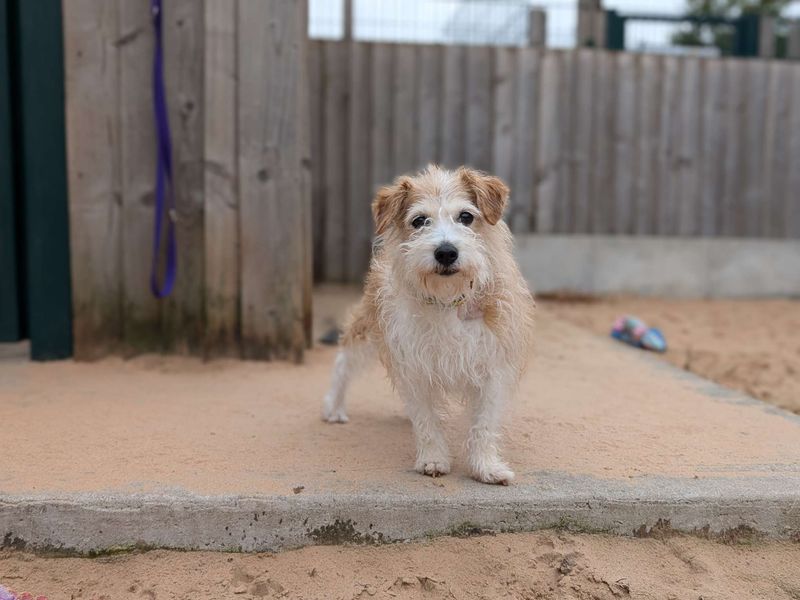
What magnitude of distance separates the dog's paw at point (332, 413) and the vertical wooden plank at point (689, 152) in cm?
638

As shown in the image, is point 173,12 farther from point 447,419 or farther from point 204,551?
point 204,551

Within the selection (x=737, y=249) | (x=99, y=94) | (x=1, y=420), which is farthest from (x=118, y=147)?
(x=737, y=249)

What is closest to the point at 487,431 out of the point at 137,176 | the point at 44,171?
the point at 137,176

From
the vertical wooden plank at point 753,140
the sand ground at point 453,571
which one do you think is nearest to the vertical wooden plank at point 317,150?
the vertical wooden plank at point 753,140

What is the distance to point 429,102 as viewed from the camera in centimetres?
836

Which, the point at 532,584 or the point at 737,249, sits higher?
the point at 737,249

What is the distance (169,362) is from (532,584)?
3.18 m

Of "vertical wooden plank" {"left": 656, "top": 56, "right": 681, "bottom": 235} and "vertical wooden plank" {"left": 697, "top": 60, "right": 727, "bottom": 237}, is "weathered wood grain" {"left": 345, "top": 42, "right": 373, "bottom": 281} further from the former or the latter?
"vertical wooden plank" {"left": 697, "top": 60, "right": 727, "bottom": 237}

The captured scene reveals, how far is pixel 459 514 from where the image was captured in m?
2.69

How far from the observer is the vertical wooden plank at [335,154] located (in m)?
8.22

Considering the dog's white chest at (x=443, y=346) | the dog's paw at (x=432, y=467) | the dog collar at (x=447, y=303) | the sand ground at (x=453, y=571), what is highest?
the dog collar at (x=447, y=303)

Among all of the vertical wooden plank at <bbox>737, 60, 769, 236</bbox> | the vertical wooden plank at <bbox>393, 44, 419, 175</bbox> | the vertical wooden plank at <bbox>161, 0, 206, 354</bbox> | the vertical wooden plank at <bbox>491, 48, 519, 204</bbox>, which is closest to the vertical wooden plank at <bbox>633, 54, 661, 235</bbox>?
the vertical wooden plank at <bbox>737, 60, 769, 236</bbox>

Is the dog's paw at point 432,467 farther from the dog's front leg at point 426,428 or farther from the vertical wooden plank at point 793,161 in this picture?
the vertical wooden plank at point 793,161

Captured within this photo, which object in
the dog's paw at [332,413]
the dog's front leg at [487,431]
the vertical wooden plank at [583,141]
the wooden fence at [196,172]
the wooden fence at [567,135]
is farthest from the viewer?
the vertical wooden plank at [583,141]
